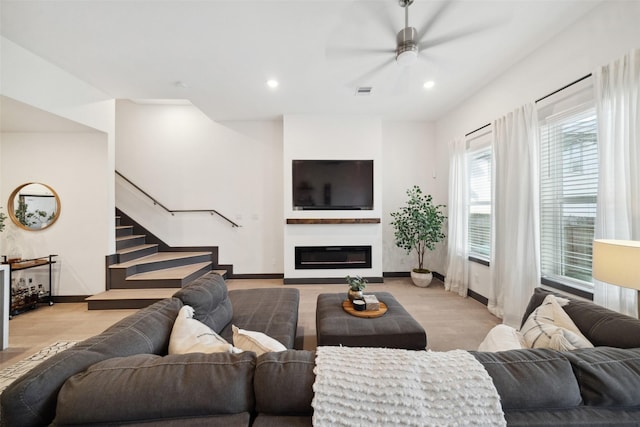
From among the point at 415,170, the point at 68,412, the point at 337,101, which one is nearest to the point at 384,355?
the point at 68,412

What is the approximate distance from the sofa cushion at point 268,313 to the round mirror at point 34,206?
3176mm

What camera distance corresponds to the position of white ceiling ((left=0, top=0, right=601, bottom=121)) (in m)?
2.09

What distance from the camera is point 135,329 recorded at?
1226 millimetres

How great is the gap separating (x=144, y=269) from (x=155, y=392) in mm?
3890

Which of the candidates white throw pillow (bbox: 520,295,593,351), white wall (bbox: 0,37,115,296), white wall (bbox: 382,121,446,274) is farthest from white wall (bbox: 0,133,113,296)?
white throw pillow (bbox: 520,295,593,351)

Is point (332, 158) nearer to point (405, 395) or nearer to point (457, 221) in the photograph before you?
point (457, 221)

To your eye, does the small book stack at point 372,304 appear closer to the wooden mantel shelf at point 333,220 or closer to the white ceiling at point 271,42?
the wooden mantel shelf at point 333,220

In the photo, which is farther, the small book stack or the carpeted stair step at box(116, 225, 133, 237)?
the carpeted stair step at box(116, 225, 133, 237)

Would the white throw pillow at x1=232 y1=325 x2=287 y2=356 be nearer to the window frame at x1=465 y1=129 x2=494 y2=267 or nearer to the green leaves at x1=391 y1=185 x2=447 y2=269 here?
the window frame at x1=465 y1=129 x2=494 y2=267

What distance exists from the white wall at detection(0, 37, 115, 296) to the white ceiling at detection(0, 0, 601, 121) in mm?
812

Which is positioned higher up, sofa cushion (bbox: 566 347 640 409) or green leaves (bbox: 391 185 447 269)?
green leaves (bbox: 391 185 447 269)

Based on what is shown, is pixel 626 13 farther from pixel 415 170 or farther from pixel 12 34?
pixel 12 34

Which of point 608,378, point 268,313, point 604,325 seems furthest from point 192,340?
point 604,325

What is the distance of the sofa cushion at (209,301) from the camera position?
5.75 feet
